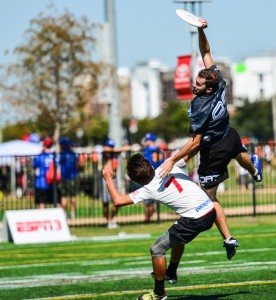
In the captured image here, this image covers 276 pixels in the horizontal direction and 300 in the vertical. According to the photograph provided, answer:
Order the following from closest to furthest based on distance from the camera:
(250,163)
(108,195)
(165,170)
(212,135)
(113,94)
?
(165,170) → (212,135) → (250,163) → (108,195) → (113,94)

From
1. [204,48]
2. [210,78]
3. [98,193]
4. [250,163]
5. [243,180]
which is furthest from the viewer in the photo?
[243,180]

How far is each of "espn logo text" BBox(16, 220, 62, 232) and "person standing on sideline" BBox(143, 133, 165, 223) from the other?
8.52 feet

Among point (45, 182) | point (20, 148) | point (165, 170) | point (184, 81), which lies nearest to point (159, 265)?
point (165, 170)

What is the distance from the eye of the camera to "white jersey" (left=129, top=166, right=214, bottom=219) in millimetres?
10023

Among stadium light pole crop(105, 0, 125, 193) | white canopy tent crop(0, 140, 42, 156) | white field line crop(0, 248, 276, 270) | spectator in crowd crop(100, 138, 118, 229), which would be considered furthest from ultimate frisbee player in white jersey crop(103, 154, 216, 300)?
white canopy tent crop(0, 140, 42, 156)

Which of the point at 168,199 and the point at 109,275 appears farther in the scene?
the point at 109,275

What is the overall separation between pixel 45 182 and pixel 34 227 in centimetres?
266

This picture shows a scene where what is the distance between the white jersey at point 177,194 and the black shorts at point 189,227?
4 centimetres

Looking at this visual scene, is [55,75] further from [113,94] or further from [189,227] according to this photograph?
[189,227]

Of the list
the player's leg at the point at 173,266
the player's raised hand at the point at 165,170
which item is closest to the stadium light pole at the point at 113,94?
the player's leg at the point at 173,266

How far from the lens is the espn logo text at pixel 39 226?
20125 mm

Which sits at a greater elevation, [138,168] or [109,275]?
[138,168]

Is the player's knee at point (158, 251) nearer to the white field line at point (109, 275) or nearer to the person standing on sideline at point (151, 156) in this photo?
the white field line at point (109, 275)

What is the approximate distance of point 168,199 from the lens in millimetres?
10070
